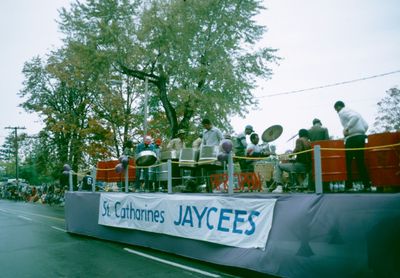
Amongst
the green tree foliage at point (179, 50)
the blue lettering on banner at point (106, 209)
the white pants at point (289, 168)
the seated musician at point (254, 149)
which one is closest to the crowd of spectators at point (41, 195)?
the green tree foliage at point (179, 50)

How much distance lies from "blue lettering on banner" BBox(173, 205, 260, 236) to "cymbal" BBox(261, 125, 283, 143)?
2.86 m

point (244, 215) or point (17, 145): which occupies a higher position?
point (17, 145)

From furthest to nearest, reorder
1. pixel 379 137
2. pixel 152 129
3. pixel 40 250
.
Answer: pixel 152 129
pixel 40 250
pixel 379 137

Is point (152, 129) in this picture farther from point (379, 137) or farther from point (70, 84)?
point (379, 137)

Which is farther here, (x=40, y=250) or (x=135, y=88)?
(x=135, y=88)

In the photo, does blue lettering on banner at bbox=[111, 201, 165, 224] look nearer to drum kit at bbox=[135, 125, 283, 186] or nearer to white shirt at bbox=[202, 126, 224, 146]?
drum kit at bbox=[135, 125, 283, 186]

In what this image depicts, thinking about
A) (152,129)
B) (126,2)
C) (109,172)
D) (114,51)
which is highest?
(126,2)

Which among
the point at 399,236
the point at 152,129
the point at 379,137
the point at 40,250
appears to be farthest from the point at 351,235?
the point at 152,129

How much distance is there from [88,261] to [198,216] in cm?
246

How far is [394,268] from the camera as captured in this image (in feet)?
15.7

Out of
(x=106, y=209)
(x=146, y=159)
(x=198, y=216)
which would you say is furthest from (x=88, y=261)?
(x=146, y=159)

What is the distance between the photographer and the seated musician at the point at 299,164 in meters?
8.08

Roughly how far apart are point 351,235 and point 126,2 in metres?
19.6

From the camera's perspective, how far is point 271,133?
969cm
